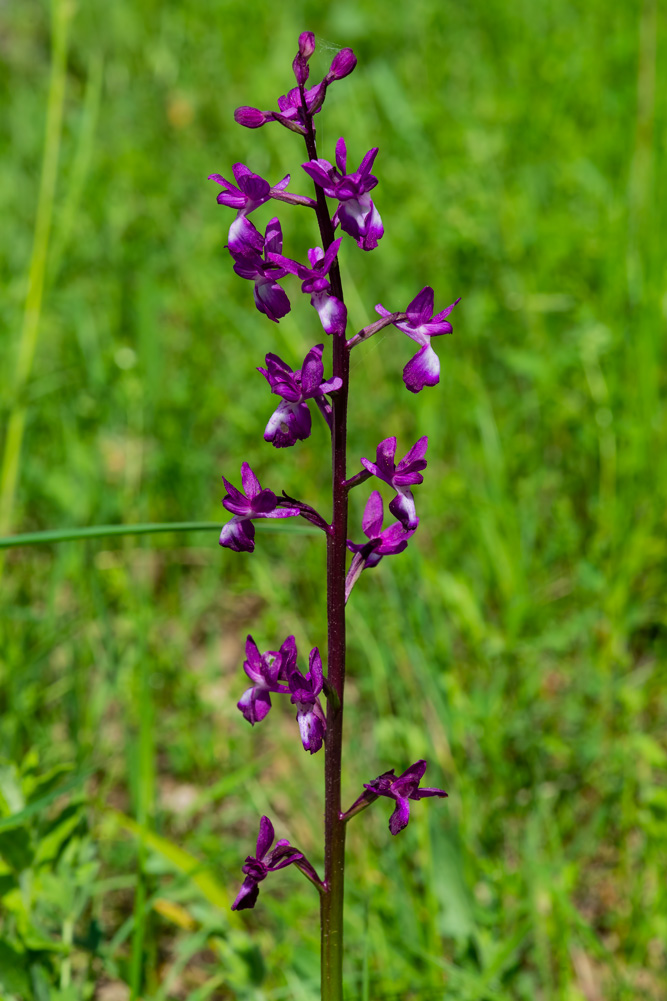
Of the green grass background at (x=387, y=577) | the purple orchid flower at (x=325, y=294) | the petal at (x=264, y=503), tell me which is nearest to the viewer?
the purple orchid flower at (x=325, y=294)

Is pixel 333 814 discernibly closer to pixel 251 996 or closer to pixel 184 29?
pixel 251 996

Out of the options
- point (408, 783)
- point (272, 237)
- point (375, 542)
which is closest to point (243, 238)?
point (272, 237)

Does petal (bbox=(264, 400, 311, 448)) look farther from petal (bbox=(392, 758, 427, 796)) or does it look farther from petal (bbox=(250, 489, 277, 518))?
petal (bbox=(392, 758, 427, 796))

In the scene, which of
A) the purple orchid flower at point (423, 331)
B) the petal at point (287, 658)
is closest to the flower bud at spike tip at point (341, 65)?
the purple orchid flower at point (423, 331)

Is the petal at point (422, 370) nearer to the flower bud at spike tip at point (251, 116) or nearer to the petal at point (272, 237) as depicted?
the petal at point (272, 237)

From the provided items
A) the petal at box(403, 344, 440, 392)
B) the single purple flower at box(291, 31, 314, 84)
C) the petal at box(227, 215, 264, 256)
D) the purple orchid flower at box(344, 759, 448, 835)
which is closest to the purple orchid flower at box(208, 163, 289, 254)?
the petal at box(227, 215, 264, 256)

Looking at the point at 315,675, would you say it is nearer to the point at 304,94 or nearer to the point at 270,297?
the point at 270,297

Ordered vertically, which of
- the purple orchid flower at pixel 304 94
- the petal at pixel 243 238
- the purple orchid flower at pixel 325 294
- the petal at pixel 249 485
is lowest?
the petal at pixel 249 485
